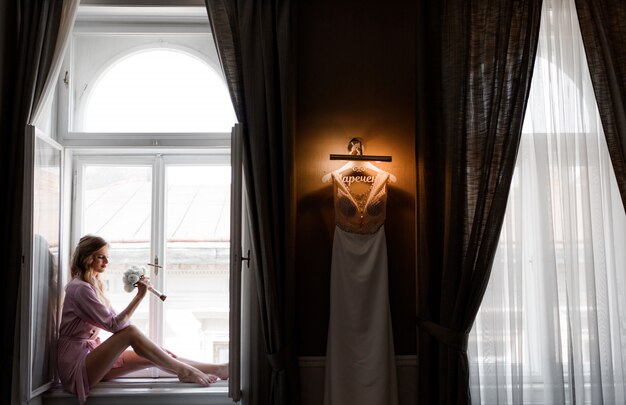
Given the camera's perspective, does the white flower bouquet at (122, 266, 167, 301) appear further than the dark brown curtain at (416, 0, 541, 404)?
Yes

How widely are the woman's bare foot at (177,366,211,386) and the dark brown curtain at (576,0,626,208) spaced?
259cm

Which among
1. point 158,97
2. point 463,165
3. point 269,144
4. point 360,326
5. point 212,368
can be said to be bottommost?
point 212,368

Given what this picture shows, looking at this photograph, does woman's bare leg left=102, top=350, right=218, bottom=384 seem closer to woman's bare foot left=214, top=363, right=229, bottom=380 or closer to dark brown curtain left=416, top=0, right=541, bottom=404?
woman's bare foot left=214, top=363, right=229, bottom=380

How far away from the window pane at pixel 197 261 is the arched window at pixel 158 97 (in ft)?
1.02

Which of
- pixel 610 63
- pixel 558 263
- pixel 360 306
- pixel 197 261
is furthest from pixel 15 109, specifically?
pixel 610 63

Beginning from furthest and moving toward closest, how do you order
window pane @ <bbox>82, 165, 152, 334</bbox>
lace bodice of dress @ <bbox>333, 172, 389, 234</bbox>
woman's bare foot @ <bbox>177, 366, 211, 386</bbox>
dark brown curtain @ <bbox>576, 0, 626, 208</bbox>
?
window pane @ <bbox>82, 165, 152, 334</bbox>, woman's bare foot @ <bbox>177, 366, 211, 386</bbox>, lace bodice of dress @ <bbox>333, 172, 389, 234</bbox>, dark brown curtain @ <bbox>576, 0, 626, 208</bbox>

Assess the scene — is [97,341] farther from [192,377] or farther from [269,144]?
[269,144]

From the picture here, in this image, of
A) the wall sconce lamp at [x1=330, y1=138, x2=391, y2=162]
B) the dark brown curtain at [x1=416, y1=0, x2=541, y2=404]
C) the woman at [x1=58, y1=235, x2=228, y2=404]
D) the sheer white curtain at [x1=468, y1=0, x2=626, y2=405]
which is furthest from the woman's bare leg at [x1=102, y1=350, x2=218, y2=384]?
the sheer white curtain at [x1=468, y1=0, x2=626, y2=405]

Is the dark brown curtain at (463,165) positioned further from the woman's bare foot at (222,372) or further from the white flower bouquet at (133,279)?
the white flower bouquet at (133,279)

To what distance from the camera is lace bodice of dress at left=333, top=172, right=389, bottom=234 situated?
3.29 metres

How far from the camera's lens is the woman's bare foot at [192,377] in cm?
346

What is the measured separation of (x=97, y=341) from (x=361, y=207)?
1818mm

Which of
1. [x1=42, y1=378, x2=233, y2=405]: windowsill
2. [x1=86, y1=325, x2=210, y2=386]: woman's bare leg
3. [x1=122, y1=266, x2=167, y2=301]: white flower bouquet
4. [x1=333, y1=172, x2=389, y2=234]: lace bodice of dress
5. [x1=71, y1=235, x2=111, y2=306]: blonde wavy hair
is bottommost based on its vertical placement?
[x1=42, y1=378, x2=233, y2=405]: windowsill

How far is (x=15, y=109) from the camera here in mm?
3273
